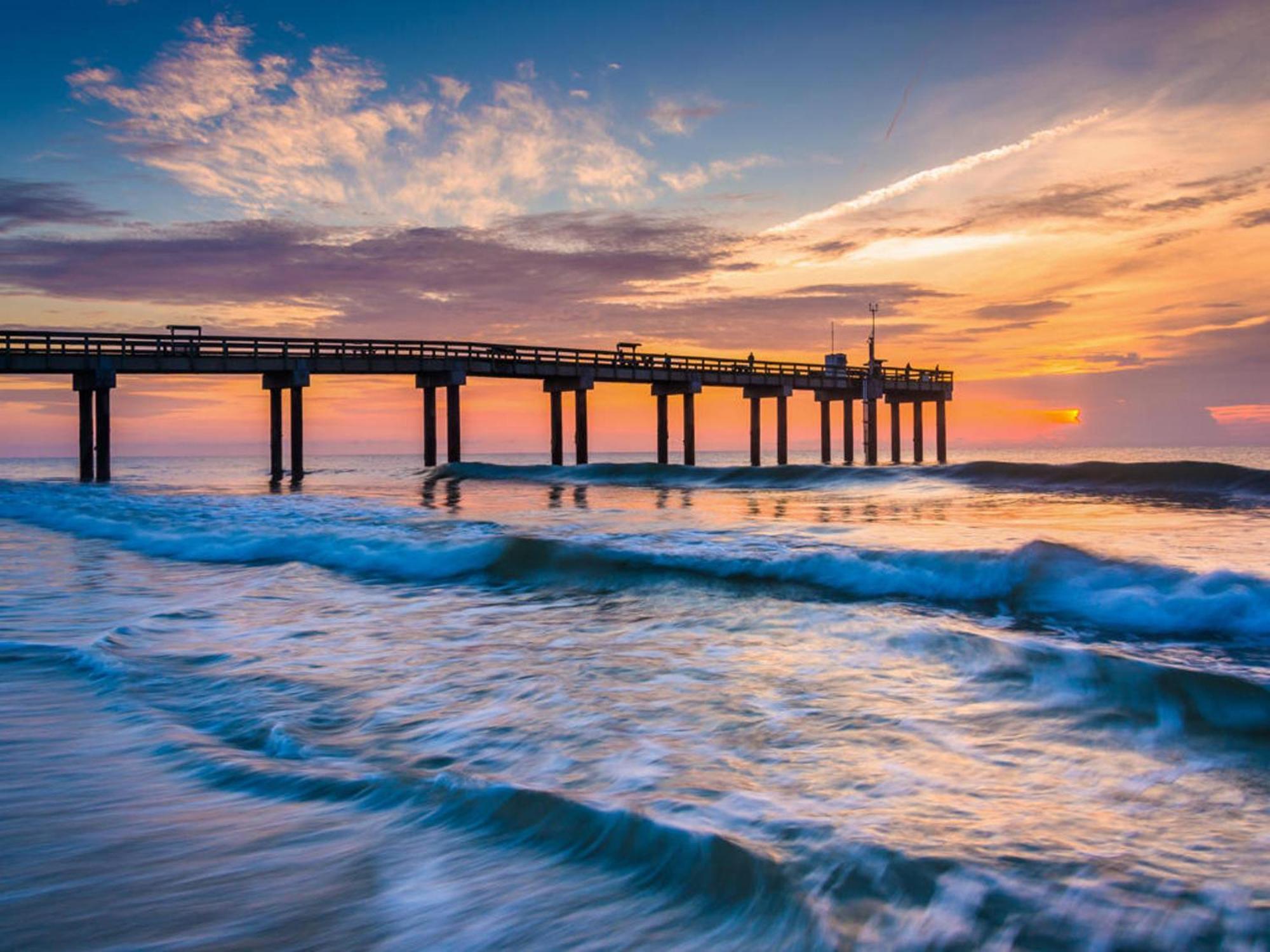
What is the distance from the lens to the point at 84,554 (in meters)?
12.5

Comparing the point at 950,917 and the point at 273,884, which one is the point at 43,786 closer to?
the point at 273,884

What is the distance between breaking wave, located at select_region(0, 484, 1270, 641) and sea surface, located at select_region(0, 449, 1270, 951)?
63mm

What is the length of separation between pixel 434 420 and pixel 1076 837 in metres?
34.1

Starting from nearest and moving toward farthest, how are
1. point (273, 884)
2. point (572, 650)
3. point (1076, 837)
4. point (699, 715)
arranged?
1. point (273, 884)
2. point (1076, 837)
3. point (699, 715)
4. point (572, 650)

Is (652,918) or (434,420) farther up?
(434,420)

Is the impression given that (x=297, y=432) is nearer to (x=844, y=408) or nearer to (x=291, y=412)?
(x=291, y=412)

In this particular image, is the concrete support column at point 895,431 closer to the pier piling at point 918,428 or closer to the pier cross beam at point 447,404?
the pier piling at point 918,428

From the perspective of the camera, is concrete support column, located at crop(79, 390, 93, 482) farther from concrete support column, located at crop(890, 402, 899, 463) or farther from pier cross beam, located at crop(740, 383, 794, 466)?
concrete support column, located at crop(890, 402, 899, 463)

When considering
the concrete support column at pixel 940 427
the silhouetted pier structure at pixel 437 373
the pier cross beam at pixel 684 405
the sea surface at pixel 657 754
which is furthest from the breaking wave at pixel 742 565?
the concrete support column at pixel 940 427

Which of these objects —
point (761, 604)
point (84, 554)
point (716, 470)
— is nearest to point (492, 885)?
point (761, 604)

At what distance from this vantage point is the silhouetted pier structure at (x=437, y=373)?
28875mm

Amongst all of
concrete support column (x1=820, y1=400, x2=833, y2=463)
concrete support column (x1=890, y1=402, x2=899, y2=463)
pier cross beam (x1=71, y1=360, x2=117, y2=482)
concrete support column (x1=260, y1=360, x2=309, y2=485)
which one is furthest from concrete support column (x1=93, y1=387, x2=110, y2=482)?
concrete support column (x1=890, y1=402, x2=899, y2=463)

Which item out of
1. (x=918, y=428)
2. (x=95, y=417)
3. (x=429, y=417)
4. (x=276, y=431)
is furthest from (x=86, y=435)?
(x=918, y=428)

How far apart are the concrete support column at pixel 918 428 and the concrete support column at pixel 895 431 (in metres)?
1.15
